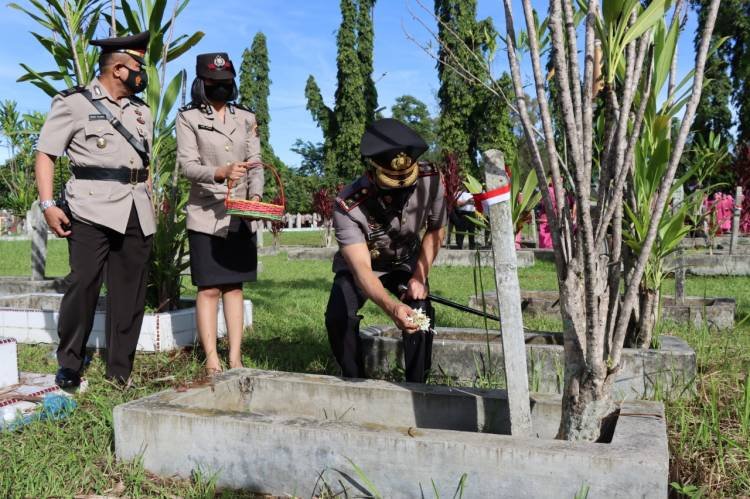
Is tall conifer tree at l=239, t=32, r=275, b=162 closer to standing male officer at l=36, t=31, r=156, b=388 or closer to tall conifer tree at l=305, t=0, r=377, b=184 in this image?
tall conifer tree at l=305, t=0, r=377, b=184

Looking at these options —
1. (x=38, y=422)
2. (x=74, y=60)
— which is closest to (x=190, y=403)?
(x=38, y=422)

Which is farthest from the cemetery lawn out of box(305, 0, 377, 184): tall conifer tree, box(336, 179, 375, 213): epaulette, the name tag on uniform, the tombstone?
box(305, 0, 377, 184): tall conifer tree

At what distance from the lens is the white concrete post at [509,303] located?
229cm

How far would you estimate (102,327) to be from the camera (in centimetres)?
496

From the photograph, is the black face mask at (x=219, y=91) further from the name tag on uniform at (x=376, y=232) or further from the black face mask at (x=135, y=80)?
the name tag on uniform at (x=376, y=232)

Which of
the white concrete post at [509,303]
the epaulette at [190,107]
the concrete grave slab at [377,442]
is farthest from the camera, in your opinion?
the epaulette at [190,107]

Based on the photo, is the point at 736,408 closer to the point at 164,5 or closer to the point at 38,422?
the point at 38,422

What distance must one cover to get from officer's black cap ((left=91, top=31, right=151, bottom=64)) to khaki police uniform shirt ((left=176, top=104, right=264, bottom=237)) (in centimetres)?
40

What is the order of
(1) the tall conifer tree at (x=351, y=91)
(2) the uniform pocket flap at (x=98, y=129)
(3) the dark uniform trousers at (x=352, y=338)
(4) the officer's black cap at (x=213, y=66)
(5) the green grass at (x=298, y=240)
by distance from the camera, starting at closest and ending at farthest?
(3) the dark uniform trousers at (x=352, y=338) < (2) the uniform pocket flap at (x=98, y=129) < (4) the officer's black cap at (x=213, y=66) < (5) the green grass at (x=298, y=240) < (1) the tall conifer tree at (x=351, y=91)

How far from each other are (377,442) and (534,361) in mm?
1581

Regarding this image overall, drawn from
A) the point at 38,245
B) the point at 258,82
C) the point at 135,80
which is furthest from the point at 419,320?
the point at 258,82

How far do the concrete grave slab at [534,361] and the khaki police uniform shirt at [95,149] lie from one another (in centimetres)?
155

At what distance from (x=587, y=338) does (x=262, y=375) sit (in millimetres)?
Result: 1464

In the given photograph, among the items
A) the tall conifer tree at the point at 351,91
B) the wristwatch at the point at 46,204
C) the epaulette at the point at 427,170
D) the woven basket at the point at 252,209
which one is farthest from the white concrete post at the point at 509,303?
the tall conifer tree at the point at 351,91
